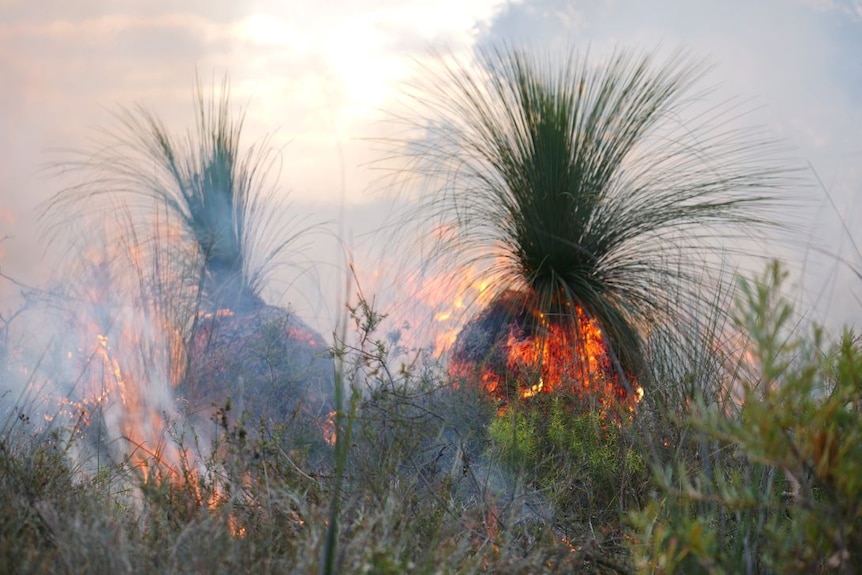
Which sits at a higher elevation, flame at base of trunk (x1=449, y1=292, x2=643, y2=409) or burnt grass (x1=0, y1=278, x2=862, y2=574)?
flame at base of trunk (x1=449, y1=292, x2=643, y2=409)

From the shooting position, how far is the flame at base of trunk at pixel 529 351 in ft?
11.3

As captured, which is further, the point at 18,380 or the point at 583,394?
the point at 18,380

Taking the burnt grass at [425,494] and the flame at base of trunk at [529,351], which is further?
the flame at base of trunk at [529,351]

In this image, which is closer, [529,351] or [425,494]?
[425,494]

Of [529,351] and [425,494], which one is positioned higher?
[529,351]

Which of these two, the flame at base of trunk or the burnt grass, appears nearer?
the burnt grass

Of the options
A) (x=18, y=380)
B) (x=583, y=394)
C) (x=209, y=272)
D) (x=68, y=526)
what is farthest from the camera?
(x=209, y=272)

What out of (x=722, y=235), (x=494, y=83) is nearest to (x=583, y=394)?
(x=722, y=235)

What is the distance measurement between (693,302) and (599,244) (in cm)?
47

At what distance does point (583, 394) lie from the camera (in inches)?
123

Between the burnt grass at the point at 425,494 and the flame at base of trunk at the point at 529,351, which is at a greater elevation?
the flame at base of trunk at the point at 529,351

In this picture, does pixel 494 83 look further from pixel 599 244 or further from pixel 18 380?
pixel 18 380

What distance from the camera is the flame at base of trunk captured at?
3.46 m

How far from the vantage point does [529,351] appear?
3566 millimetres
